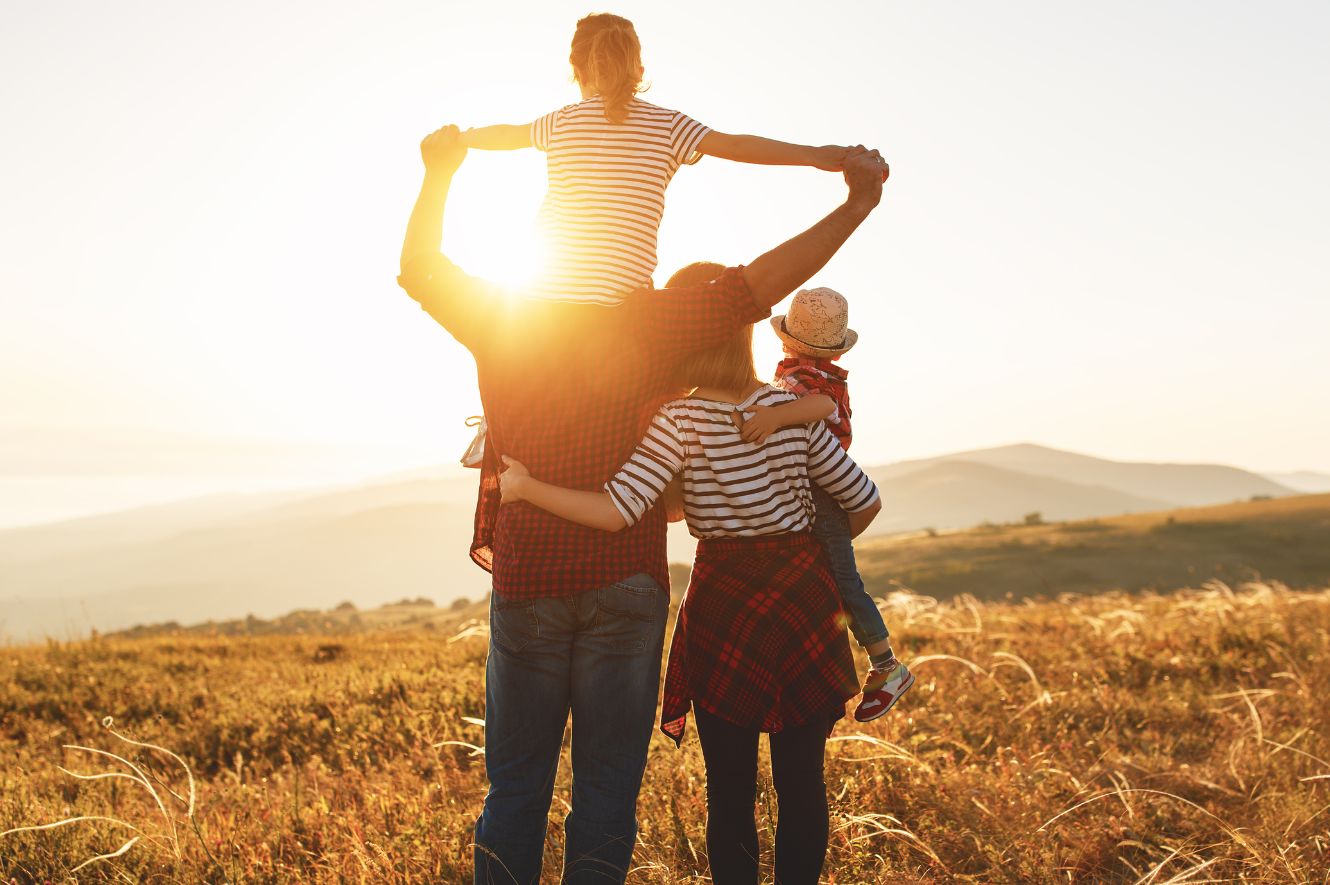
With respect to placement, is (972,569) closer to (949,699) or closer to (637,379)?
(949,699)

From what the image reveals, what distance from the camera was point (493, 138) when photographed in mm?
2932

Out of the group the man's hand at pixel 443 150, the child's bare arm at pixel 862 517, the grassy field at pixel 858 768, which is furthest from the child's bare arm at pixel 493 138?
the grassy field at pixel 858 768

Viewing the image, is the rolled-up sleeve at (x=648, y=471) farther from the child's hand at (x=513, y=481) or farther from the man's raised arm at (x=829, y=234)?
the man's raised arm at (x=829, y=234)

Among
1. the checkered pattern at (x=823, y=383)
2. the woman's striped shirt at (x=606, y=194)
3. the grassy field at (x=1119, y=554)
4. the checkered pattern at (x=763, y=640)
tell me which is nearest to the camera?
the woman's striped shirt at (x=606, y=194)

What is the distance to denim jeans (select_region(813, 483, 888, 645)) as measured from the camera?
3.35 meters

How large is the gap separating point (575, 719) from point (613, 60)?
211 centimetres

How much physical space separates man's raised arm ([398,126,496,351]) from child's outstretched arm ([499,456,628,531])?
0.52 meters

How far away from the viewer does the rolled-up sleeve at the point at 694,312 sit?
2.67 metres

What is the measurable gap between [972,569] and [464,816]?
108 feet

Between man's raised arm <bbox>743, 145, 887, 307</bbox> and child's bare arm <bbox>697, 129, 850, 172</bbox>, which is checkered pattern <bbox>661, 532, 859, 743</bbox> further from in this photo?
child's bare arm <bbox>697, 129, 850, 172</bbox>

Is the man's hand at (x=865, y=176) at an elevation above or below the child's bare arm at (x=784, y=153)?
below

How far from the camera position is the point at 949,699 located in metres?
6.23

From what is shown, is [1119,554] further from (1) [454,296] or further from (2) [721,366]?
(1) [454,296]

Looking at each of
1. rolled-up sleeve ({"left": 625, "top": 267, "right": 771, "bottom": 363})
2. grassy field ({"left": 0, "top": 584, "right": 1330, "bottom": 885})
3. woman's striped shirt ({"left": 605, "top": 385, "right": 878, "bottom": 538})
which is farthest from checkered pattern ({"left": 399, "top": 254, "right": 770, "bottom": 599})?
grassy field ({"left": 0, "top": 584, "right": 1330, "bottom": 885})
